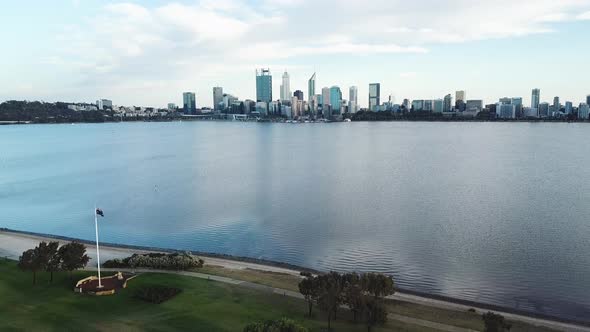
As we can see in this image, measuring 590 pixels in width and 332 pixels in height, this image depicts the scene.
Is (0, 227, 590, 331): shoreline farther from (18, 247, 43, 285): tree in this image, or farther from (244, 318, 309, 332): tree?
(244, 318, 309, 332): tree

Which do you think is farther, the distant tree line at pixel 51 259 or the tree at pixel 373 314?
the distant tree line at pixel 51 259

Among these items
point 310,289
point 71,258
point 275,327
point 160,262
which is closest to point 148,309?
point 160,262

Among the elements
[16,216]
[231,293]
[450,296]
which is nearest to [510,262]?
[450,296]

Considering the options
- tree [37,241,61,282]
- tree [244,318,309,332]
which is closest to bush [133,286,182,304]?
tree [37,241,61,282]

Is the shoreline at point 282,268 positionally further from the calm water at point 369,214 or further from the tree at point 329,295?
the tree at point 329,295

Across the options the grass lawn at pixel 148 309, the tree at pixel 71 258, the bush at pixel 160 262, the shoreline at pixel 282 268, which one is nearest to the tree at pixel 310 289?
the grass lawn at pixel 148 309
